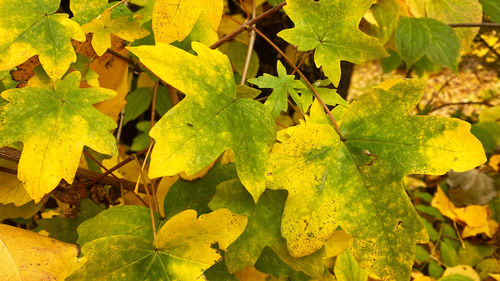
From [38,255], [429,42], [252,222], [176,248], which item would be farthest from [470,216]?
[38,255]

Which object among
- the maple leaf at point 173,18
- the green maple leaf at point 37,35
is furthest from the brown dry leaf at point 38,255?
the maple leaf at point 173,18

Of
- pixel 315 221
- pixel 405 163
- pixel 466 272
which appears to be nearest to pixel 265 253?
pixel 315 221

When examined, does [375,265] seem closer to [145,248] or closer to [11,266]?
[145,248]

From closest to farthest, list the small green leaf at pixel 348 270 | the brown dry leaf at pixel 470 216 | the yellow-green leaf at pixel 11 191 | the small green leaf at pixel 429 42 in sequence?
the yellow-green leaf at pixel 11 191 < the small green leaf at pixel 348 270 < the small green leaf at pixel 429 42 < the brown dry leaf at pixel 470 216

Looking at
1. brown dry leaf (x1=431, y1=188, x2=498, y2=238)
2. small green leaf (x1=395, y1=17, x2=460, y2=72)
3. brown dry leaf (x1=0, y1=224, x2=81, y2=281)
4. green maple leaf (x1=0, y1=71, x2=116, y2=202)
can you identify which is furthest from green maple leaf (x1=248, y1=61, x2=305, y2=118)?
brown dry leaf (x1=431, y1=188, x2=498, y2=238)

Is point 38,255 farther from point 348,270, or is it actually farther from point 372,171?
point 348,270

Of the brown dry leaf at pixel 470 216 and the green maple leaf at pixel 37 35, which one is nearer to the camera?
the green maple leaf at pixel 37 35

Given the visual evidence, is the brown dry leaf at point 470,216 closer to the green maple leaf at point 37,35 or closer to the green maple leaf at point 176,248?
the green maple leaf at point 176,248
